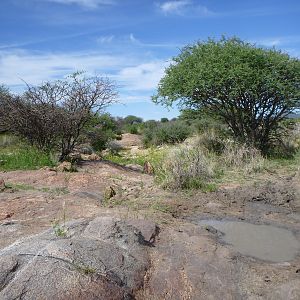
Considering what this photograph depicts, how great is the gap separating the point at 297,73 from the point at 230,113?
2656 millimetres

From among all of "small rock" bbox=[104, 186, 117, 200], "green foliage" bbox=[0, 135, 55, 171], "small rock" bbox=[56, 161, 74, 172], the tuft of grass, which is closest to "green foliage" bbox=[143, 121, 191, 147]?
"green foliage" bbox=[0, 135, 55, 171]

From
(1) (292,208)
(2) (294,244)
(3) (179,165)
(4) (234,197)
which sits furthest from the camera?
(3) (179,165)

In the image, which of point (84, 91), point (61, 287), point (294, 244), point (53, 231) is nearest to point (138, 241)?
point (53, 231)

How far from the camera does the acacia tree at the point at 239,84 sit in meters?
14.2

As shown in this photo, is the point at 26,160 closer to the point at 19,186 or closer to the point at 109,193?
the point at 19,186

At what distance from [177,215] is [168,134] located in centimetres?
1665

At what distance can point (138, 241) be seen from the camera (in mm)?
5984

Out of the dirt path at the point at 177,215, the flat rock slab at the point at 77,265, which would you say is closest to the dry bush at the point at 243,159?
the dirt path at the point at 177,215

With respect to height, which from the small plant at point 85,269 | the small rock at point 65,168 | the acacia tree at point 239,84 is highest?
the acacia tree at point 239,84

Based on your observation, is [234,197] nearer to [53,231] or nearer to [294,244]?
[294,244]

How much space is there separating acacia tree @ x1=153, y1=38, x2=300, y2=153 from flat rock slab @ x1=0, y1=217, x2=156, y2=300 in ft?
30.6

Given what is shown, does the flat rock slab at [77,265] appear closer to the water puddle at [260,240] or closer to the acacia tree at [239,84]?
the water puddle at [260,240]

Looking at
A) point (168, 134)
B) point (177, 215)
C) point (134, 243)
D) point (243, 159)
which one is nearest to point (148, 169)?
point (243, 159)

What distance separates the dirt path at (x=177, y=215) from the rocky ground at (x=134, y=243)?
0.02 meters
